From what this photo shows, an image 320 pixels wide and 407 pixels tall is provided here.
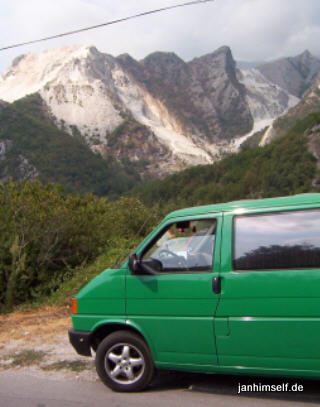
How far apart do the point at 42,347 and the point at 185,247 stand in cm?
311

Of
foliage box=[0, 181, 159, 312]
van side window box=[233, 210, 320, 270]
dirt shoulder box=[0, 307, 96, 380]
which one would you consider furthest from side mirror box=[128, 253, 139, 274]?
foliage box=[0, 181, 159, 312]

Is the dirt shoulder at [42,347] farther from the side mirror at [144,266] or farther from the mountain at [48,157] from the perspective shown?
the mountain at [48,157]

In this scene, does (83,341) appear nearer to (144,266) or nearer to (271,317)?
(144,266)

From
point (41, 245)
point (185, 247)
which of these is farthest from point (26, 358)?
point (41, 245)

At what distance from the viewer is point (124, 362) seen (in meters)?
4.31

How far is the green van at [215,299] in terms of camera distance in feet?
12.1

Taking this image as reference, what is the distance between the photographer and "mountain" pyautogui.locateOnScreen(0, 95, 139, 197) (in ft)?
471

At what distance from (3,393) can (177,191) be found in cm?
11646

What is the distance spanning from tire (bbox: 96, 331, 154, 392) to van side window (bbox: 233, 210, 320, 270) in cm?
129

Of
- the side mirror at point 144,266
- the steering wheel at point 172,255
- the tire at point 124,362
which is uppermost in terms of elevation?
the steering wheel at point 172,255

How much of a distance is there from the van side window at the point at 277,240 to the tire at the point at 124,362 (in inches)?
50.9

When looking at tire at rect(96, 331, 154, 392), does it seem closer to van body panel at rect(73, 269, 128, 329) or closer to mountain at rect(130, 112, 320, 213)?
van body panel at rect(73, 269, 128, 329)

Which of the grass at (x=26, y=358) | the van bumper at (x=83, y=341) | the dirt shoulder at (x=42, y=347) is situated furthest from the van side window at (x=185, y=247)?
the grass at (x=26, y=358)

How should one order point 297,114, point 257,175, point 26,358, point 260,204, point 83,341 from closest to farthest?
point 260,204
point 83,341
point 26,358
point 257,175
point 297,114
